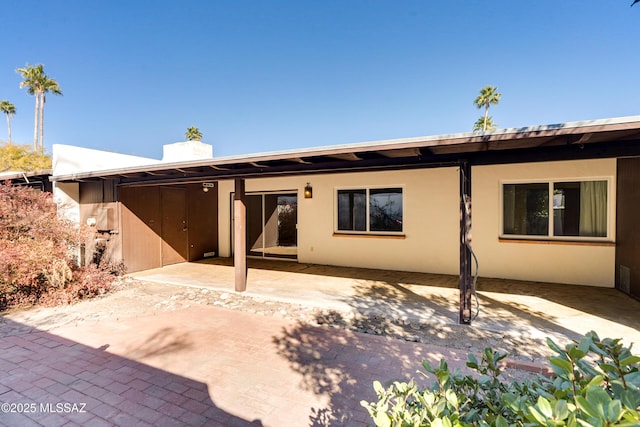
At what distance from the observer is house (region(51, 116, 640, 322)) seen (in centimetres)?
418

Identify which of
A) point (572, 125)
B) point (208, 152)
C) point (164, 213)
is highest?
point (208, 152)

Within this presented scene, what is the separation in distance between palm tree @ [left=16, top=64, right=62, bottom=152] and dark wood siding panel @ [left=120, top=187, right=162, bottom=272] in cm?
2434

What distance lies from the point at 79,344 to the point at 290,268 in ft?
16.5

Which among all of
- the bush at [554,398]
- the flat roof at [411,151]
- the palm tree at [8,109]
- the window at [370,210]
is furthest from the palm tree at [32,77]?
the bush at [554,398]

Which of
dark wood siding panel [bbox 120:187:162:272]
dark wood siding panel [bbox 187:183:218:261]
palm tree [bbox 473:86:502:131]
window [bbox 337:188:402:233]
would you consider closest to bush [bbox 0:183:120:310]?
dark wood siding panel [bbox 120:187:162:272]

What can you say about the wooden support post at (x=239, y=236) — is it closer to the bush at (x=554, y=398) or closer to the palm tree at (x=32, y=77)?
the bush at (x=554, y=398)

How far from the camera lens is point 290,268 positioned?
8383 millimetres

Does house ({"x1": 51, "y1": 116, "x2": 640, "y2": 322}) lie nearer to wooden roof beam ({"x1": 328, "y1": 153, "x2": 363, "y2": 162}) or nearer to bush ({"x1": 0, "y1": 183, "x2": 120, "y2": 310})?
wooden roof beam ({"x1": 328, "y1": 153, "x2": 363, "y2": 162})

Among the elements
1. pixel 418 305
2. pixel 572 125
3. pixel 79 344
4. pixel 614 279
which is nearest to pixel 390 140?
pixel 572 125

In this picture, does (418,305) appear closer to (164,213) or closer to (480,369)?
(480,369)

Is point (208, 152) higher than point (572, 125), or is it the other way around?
point (208, 152)

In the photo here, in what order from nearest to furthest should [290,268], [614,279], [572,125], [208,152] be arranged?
1. [572,125]
2. [614,279]
3. [290,268]
4. [208,152]

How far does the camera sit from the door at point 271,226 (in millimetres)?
9552

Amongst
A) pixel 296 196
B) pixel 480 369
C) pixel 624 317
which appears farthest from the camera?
pixel 296 196
